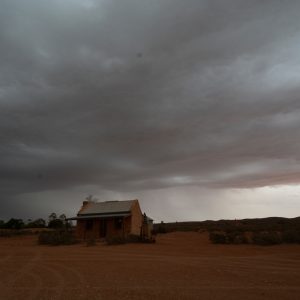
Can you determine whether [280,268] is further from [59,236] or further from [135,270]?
[59,236]

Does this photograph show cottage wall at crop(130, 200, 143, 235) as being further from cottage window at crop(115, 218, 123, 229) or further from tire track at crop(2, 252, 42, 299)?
tire track at crop(2, 252, 42, 299)

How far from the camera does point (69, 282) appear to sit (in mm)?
11859

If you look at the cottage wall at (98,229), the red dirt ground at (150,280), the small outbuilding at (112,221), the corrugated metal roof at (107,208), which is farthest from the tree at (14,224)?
the red dirt ground at (150,280)

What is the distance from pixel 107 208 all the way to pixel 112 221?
2017mm

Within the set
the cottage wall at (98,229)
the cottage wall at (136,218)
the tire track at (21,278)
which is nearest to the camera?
the tire track at (21,278)

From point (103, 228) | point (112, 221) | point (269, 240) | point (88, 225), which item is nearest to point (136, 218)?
point (112, 221)

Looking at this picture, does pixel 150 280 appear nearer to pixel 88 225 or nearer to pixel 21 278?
pixel 21 278

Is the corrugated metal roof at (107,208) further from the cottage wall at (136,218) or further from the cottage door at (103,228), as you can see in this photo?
the cottage door at (103,228)

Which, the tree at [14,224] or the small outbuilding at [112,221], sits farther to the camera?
the tree at [14,224]

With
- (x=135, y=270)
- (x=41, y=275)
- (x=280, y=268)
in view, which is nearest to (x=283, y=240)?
(x=280, y=268)

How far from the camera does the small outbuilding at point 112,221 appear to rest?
38375 mm

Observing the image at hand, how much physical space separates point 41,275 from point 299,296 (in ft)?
27.0

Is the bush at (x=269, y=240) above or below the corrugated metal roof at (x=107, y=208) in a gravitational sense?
below

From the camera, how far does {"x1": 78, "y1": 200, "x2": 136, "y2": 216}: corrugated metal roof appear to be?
39656 millimetres
